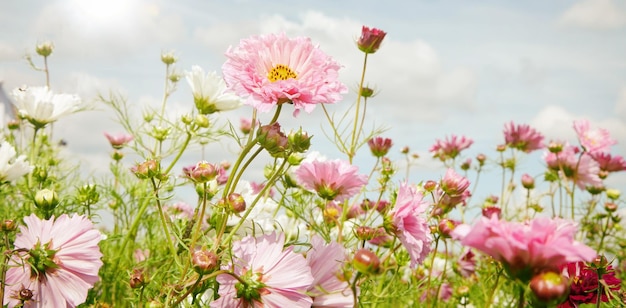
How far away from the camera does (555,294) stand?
0.38 meters

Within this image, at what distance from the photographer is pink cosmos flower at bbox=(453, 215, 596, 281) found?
1.30 ft

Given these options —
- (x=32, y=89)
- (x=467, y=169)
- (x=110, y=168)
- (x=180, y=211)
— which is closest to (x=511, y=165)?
(x=467, y=169)

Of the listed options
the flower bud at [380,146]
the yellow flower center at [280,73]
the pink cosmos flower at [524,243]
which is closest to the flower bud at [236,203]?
the yellow flower center at [280,73]

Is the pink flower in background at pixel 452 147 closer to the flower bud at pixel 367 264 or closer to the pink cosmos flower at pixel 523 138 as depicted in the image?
the pink cosmos flower at pixel 523 138

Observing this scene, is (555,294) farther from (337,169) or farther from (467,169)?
(467,169)

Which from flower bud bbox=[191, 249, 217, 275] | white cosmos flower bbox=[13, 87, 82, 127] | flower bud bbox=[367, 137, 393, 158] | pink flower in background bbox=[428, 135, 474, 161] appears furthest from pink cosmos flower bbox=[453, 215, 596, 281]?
pink flower in background bbox=[428, 135, 474, 161]

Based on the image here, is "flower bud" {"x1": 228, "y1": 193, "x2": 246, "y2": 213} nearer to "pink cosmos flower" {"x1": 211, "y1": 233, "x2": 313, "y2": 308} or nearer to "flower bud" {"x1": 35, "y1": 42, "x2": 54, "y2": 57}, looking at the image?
"pink cosmos flower" {"x1": 211, "y1": 233, "x2": 313, "y2": 308}

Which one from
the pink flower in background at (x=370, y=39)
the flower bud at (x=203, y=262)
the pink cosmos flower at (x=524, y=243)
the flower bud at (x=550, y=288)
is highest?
the pink flower in background at (x=370, y=39)

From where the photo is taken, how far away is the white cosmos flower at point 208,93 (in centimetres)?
102

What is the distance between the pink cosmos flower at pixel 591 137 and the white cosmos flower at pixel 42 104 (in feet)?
5.05

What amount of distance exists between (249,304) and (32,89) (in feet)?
2.69

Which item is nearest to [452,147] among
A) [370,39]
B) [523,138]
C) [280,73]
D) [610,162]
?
[523,138]

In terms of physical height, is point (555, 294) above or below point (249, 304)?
above

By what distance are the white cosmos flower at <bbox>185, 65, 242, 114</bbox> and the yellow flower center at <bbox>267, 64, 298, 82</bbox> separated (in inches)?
12.9
